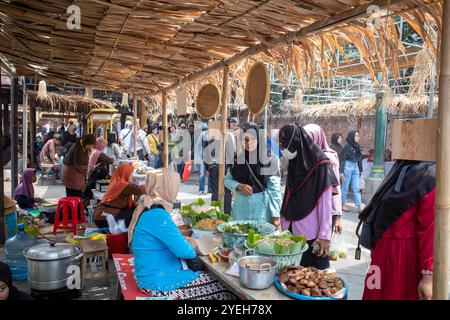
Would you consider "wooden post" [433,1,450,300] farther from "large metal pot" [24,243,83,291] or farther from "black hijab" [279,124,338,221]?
"large metal pot" [24,243,83,291]

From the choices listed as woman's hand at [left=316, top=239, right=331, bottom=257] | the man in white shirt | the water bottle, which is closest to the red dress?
woman's hand at [left=316, top=239, right=331, bottom=257]

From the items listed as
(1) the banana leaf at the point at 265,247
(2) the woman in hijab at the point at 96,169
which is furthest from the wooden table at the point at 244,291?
(2) the woman in hijab at the point at 96,169

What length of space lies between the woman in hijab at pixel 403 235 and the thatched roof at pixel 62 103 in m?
9.78

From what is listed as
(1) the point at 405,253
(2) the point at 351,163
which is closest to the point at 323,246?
(1) the point at 405,253

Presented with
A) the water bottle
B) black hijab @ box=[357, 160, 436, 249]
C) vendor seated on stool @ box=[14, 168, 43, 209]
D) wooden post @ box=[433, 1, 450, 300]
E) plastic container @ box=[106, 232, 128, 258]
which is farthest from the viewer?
vendor seated on stool @ box=[14, 168, 43, 209]

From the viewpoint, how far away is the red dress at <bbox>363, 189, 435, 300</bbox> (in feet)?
6.40

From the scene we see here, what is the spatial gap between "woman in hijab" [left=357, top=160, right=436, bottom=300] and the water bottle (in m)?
3.65

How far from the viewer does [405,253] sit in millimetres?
2076

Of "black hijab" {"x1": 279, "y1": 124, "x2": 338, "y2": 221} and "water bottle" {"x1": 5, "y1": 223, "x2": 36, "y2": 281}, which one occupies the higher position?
"black hijab" {"x1": 279, "y1": 124, "x2": 338, "y2": 221}

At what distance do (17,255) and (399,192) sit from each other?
156 inches

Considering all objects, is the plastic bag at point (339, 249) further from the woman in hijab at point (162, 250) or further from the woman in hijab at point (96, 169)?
the woman in hijab at point (96, 169)

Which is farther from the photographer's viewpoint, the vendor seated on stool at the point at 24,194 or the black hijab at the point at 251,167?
the vendor seated on stool at the point at 24,194

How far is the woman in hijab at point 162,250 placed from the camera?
256 cm
